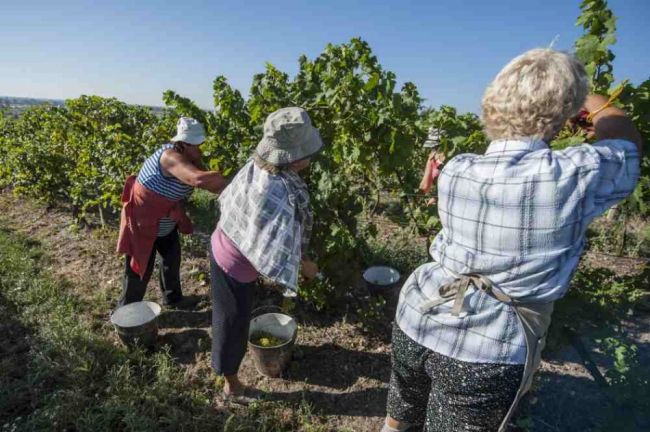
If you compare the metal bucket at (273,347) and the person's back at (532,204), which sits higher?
the person's back at (532,204)

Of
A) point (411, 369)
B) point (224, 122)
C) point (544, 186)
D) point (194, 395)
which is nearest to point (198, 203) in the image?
point (224, 122)

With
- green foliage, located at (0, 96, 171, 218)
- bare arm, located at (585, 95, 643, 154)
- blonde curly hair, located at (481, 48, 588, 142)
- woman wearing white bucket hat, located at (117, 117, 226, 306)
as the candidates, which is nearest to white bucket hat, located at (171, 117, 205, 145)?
woman wearing white bucket hat, located at (117, 117, 226, 306)

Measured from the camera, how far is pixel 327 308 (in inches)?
148

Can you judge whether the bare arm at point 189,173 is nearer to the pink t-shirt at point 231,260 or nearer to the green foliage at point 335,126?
the pink t-shirt at point 231,260

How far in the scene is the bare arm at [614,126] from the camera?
1.25 metres

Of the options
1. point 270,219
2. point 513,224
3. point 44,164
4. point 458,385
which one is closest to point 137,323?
point 270,219

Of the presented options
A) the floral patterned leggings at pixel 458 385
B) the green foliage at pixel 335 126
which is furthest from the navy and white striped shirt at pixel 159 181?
the floral patterned leggings at pixel 458 385

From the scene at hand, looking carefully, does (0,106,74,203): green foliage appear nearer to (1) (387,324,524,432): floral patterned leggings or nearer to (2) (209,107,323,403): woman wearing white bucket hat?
(2) (209,107,323,403): woman wearing white bucket hat

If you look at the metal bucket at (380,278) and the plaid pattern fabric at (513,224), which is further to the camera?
the metal bucket at (380,278)

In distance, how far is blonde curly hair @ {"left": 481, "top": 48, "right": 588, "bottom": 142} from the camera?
1137 mm

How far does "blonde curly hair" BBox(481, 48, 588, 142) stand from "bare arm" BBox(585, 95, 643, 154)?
0.19m

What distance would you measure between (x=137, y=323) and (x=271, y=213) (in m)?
2.04

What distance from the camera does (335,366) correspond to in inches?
126

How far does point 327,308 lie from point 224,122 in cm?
193
